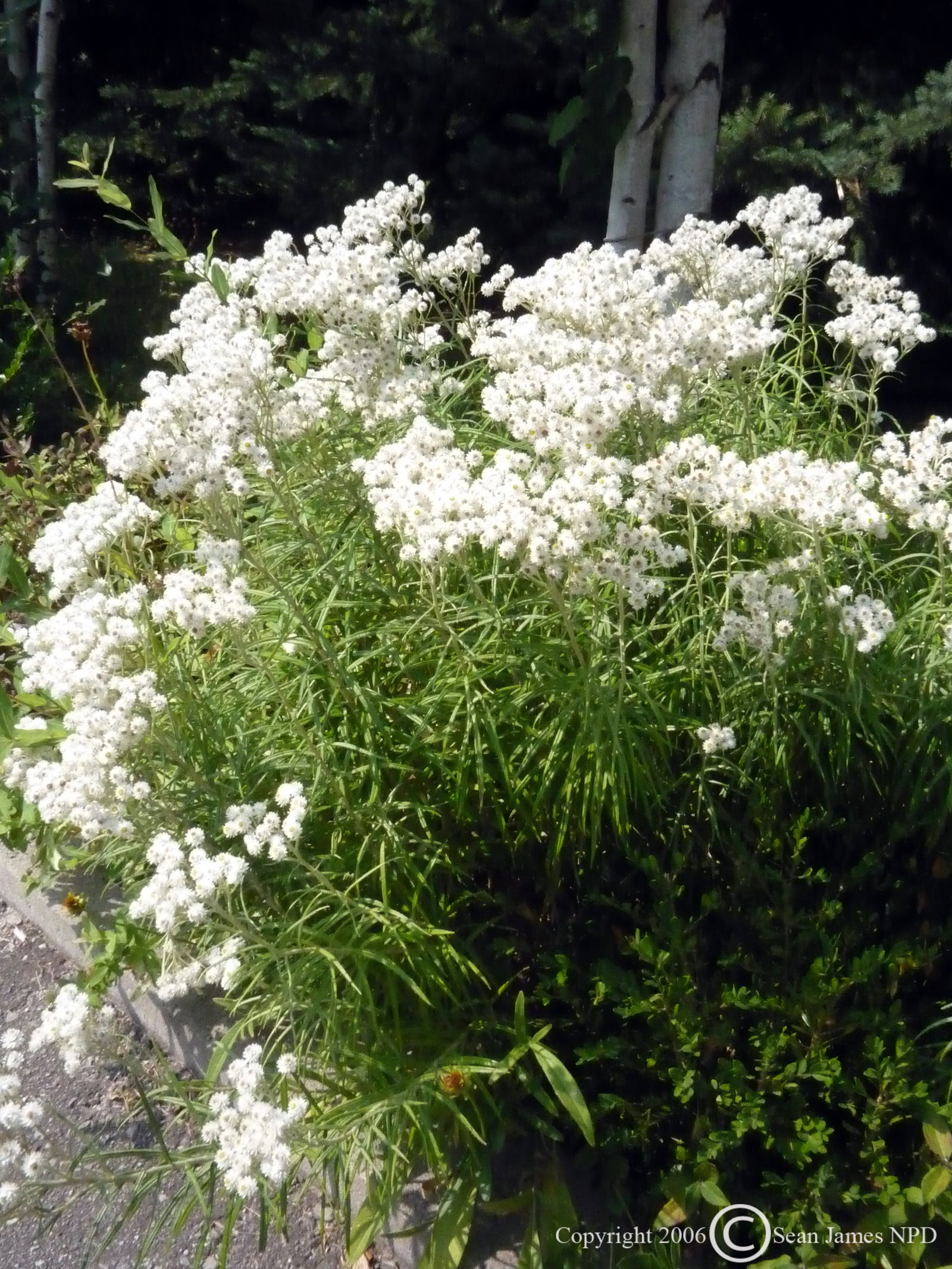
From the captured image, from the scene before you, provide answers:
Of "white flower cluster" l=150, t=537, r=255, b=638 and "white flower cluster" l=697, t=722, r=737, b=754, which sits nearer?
"white flower cluster" l=150, t=537, r=255, b=638

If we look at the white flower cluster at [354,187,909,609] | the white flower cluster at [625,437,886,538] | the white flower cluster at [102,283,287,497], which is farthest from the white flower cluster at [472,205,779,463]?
the white flower cluster at [102,283,287,497]

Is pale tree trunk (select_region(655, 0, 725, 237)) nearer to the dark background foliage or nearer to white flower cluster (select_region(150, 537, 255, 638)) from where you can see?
the dark background foliage

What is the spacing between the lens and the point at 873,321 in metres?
2.58

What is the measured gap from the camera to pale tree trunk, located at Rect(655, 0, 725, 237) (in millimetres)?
3953

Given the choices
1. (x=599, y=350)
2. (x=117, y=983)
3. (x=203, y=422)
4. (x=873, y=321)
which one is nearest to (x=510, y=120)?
(x=873, y=321)

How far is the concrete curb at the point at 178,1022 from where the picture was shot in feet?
7.57

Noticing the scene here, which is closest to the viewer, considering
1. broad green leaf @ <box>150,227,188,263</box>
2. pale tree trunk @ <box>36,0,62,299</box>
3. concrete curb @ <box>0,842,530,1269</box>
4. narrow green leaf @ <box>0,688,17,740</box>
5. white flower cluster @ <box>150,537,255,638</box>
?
white flower cluster @ <box>150,537,255,638</box>

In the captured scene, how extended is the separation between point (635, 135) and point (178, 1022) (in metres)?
3.26

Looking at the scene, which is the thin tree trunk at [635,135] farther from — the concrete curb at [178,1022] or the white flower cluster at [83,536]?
the concrete curb at [178,1022]

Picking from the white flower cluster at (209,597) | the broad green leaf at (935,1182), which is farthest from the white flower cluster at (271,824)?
the broad green leaf at (935,1182)

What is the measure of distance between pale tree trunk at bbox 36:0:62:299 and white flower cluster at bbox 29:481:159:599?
184 inches

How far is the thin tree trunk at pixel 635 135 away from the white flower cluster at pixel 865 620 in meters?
2.49

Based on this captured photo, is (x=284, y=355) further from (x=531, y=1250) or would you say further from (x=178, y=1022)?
(x=531, y=1250)

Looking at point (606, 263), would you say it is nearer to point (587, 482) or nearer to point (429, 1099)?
point (587, 482)
